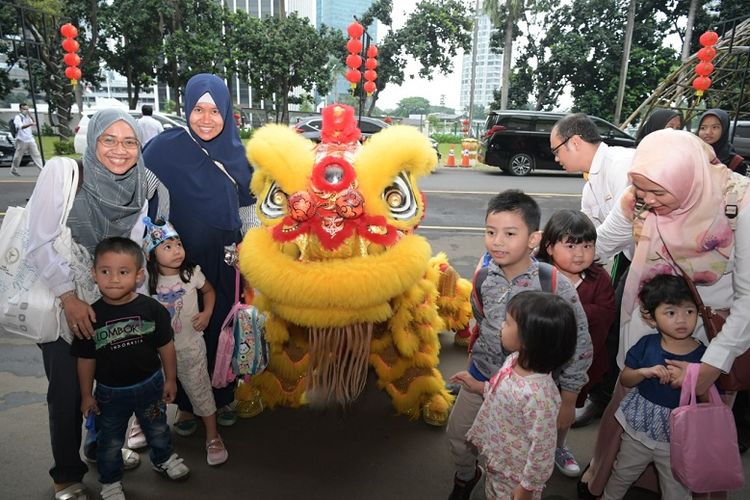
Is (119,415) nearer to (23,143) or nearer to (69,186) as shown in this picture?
(69,186)

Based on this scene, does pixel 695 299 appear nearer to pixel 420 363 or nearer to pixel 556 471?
pixel 556 471

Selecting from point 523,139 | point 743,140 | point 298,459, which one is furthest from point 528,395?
point 743,140

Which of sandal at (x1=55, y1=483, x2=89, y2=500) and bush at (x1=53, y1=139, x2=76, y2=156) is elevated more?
bush at (x1=53, y1=139, x2=76, y2=156)

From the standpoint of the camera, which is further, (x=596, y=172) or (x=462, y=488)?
(x=596, y=172)

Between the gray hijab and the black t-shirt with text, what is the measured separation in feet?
0.97

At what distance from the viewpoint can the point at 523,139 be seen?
1224cm

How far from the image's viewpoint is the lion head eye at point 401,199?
231 centimetres

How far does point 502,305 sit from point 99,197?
1683mm

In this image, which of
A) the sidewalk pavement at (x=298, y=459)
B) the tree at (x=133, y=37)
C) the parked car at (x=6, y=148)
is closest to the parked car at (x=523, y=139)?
the sidewalk pavement at (x=298, y=459)

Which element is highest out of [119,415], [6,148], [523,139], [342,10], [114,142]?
[342,10]

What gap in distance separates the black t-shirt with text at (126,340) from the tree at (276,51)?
20025 mm

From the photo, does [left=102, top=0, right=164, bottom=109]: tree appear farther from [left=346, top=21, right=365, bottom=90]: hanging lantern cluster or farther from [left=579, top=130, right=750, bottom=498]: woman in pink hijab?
[left=579, top=130, right=750, bottom=498]: woman in pink hijab

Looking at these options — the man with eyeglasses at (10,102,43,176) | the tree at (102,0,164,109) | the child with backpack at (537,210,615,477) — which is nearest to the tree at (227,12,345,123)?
the tree at (102,0,164,109)

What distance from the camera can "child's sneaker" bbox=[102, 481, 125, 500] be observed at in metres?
2.10
